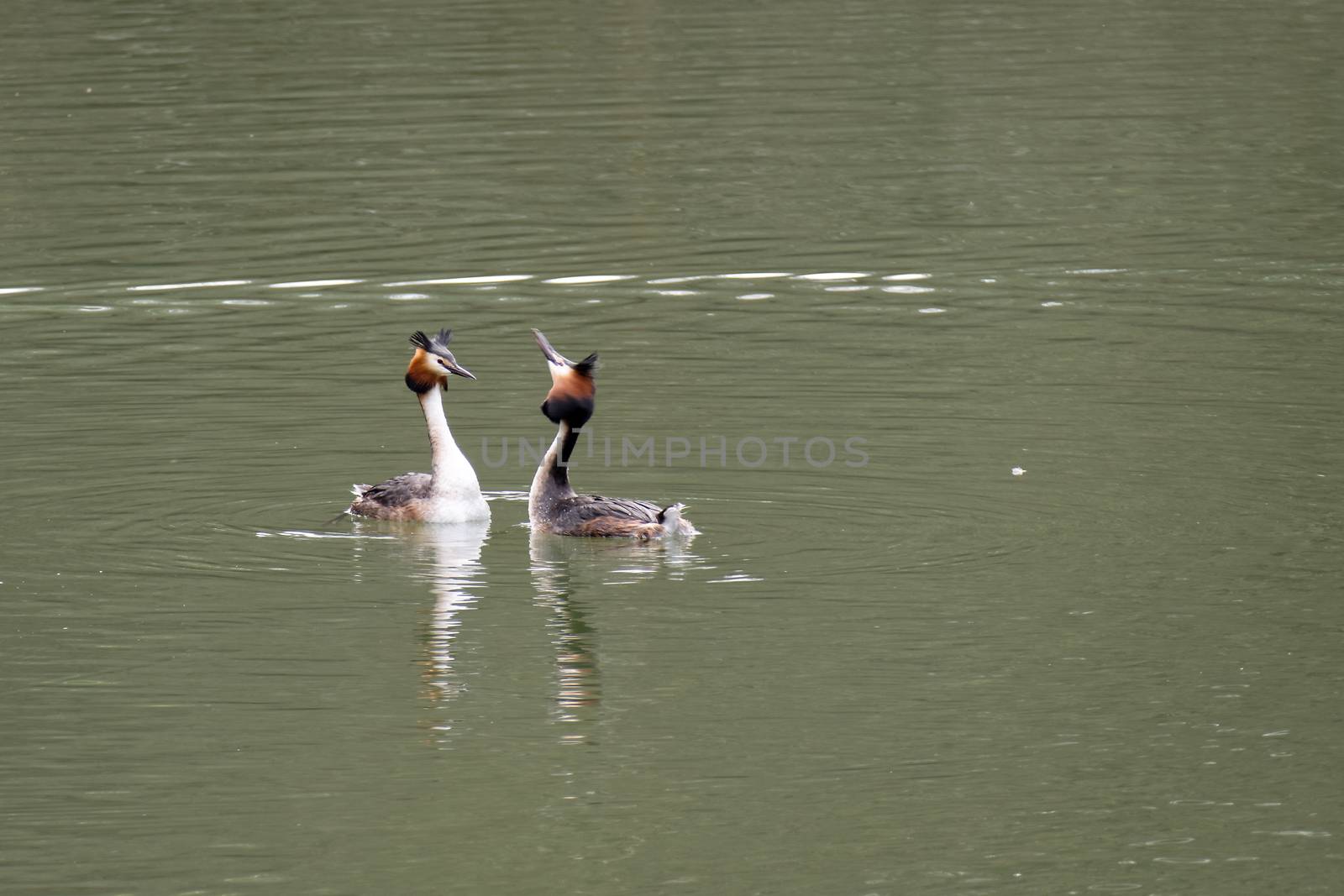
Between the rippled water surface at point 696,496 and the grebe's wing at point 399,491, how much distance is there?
22 cm

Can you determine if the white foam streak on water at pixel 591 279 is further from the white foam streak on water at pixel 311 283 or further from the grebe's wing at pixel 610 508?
the grebe's wing at pixel 610 508

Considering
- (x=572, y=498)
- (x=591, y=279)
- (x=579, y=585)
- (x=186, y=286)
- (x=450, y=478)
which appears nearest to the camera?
(x=579, y=585)

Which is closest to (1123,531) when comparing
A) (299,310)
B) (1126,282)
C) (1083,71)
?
(1126,282)

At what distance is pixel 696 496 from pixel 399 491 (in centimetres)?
167

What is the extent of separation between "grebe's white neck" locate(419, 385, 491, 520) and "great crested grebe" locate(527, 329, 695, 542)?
1.07ft

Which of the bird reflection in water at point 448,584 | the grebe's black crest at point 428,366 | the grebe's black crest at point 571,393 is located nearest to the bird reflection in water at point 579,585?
the bird reflection in water at point 448,584

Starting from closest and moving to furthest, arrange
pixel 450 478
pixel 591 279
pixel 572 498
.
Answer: pixel 572 498, pixel 450 478, pixel 591 279

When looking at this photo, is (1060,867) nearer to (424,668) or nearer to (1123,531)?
(424,668)

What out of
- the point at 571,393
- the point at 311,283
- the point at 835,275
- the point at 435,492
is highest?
the point at 311,283

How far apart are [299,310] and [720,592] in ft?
27.4

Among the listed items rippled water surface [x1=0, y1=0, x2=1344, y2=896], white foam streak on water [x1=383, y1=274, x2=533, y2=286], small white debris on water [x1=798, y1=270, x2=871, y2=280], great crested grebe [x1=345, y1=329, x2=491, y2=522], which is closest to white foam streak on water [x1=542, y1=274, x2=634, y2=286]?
rippled water surface [x1=0, y1=0, x2=1344, y2=896]

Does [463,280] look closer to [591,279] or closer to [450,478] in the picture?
[591,279]

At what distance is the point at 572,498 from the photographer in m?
12.6

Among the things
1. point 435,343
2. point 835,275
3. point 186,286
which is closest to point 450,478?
point 435,343
